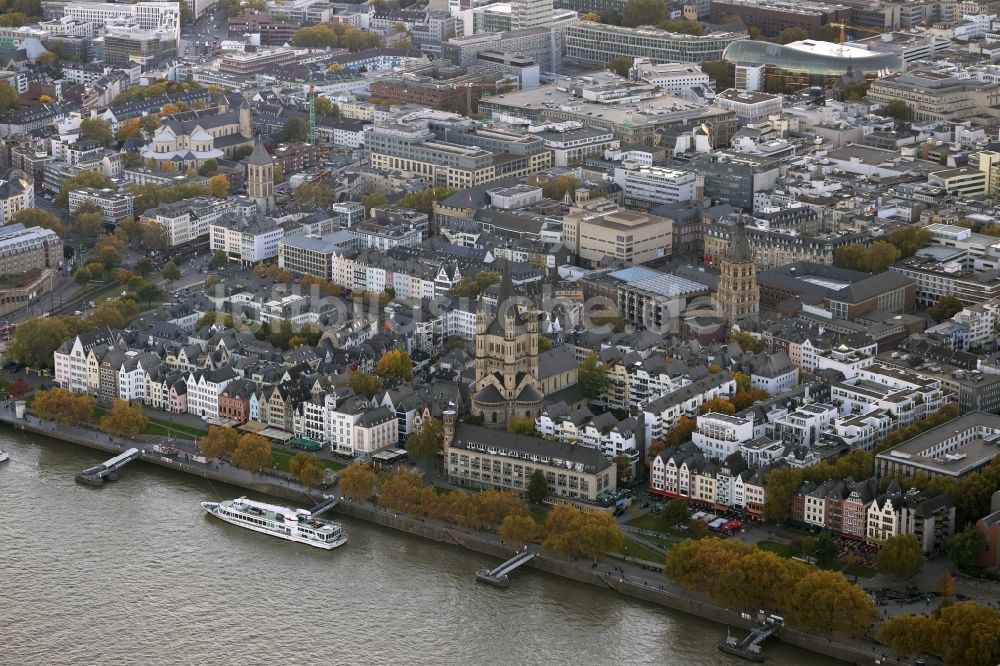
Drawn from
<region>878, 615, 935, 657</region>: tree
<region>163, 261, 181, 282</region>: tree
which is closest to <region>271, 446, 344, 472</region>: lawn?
<region>163, 261, 181, 282</region>: tree

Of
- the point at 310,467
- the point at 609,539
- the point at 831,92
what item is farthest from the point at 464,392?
the point at 831,92

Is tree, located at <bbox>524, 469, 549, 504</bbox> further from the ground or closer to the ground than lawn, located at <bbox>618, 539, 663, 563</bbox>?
further from the ground

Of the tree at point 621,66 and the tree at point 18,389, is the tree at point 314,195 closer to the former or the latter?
the tree at point 18,389

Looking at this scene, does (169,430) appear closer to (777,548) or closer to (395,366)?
(395,366)

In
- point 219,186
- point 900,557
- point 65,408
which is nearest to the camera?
point 900,557

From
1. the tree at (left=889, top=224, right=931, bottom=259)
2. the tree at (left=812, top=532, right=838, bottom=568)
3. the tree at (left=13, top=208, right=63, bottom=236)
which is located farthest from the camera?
the tree at (left=13, top=208, right=63, bottom=236)

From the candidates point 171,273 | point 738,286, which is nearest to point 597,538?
point 738,286

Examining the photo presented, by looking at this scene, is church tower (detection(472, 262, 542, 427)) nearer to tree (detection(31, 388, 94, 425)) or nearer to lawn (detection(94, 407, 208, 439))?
lawn (detection(94, 407, 208, 439))
